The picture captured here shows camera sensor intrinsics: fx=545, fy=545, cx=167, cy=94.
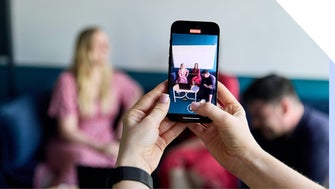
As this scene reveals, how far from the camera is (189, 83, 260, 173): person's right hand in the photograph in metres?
0.72

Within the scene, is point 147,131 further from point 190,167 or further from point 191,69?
point 190,167

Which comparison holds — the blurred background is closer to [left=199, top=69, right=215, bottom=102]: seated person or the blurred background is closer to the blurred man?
the blurred man

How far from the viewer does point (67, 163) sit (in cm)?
217

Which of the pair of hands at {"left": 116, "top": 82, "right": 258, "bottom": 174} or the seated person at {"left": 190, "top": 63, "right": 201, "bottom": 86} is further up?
the seated person at {"left": 190, "top": 63, "right": 201, "bottom": 86}

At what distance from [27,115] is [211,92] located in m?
1.62

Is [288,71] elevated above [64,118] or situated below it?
above

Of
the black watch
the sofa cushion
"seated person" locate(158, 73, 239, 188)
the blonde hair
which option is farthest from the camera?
the blonde hair

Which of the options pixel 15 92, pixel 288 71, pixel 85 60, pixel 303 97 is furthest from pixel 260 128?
pixel 15 92

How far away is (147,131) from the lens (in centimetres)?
72

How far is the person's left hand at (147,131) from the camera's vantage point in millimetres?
706

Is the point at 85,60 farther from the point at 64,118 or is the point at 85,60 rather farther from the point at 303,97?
the point at 303,97

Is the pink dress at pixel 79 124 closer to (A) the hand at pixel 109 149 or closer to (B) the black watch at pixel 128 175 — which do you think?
(A) the hand at pixel 109 149

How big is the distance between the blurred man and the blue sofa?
0.94 ft

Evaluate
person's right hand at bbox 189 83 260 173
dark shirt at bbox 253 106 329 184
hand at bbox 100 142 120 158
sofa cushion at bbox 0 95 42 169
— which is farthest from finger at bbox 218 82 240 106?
sofa cushion at bbox 0 95 42 169
